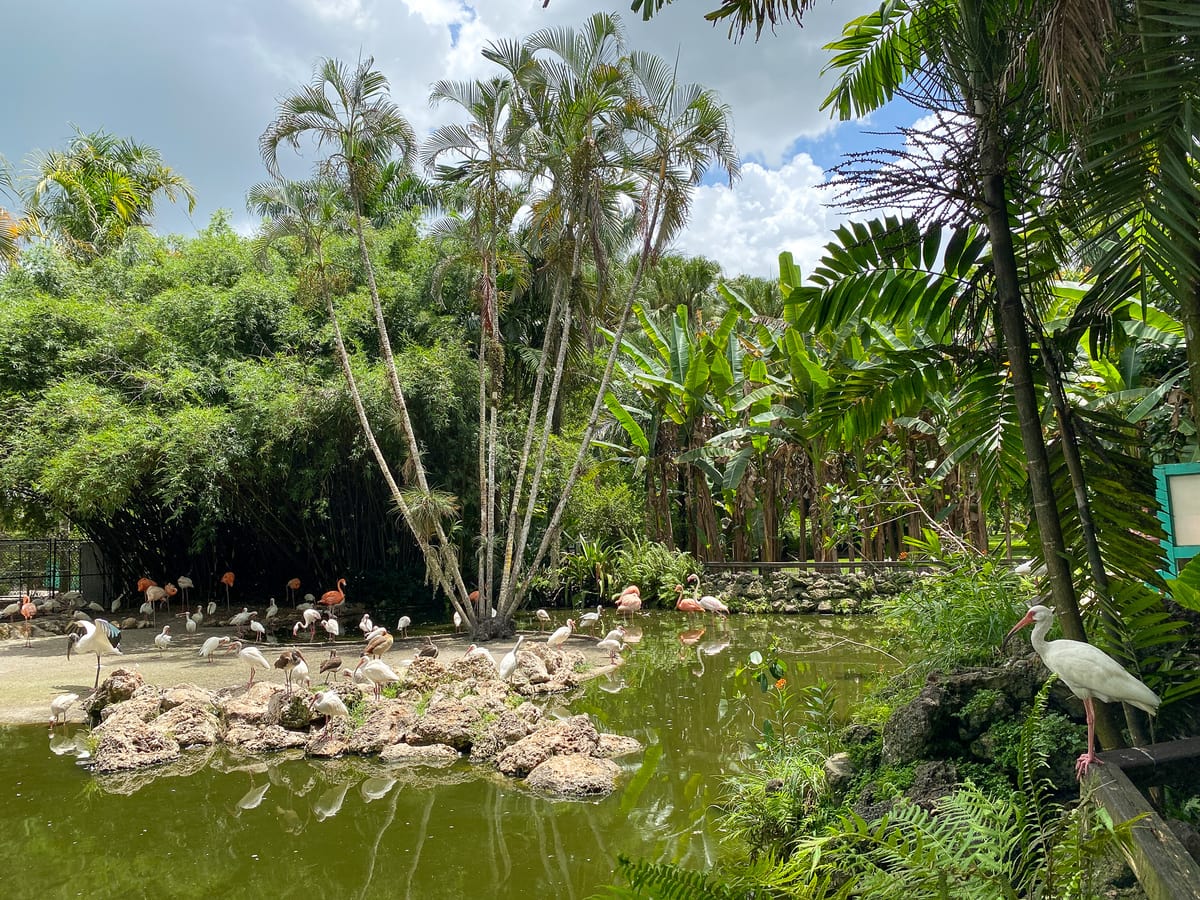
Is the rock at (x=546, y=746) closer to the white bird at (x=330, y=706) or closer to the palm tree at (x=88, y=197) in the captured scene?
the white bird at (x=330, y=706)

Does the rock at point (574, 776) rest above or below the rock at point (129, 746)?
below

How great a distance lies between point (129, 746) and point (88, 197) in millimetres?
17355

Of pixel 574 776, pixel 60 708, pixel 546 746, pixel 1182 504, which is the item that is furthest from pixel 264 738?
pixel 1182 504

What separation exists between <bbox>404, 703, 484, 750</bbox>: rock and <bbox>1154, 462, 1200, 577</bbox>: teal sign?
202 inches

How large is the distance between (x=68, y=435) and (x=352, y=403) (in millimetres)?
4144

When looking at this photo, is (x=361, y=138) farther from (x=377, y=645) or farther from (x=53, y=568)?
(x=53, y=568)

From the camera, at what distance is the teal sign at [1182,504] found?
3.19 metres

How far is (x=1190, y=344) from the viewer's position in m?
3.09

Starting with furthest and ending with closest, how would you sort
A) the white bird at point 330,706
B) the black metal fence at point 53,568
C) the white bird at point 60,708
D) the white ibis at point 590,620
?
the black metal fence at point 53,568, the white ibis at point 590,620, the white bird at point 60,708, the white bird at point 330,706

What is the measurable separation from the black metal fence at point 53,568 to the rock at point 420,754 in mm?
15419

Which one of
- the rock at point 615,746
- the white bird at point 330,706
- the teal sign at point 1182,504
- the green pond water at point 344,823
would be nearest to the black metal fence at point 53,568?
the green pond water at point 344,823

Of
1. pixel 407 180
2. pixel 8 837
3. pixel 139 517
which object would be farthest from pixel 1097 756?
pixel 407 180

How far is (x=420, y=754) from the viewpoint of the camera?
647 cm

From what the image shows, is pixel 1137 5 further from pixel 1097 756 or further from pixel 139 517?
pixel 139 517
